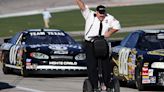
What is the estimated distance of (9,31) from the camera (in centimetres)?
4322

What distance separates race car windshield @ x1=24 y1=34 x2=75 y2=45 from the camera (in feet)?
61.1

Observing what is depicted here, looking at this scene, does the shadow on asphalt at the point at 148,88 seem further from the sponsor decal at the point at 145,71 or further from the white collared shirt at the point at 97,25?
the white collared shirt at the point at 97,25

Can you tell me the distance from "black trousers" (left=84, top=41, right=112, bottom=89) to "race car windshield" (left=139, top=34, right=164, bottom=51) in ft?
12.8

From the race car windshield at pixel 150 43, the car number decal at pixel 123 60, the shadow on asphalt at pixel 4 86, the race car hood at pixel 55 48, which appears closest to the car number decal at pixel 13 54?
the race car hood at pixel 55 48

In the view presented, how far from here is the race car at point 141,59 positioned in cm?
1420

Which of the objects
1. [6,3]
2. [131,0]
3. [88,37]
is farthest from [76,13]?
[88,37]

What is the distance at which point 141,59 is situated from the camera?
14.3m

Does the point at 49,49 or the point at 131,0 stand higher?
the point at 131,0

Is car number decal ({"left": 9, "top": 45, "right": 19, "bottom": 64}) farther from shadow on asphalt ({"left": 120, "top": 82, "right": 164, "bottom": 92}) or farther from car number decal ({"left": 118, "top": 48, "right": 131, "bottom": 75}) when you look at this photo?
car number decal ({"left": 118, "top": 48, "right": 131, "bottom": 75})

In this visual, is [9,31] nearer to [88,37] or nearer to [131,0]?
[131,0]

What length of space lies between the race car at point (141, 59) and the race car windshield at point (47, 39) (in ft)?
8.30

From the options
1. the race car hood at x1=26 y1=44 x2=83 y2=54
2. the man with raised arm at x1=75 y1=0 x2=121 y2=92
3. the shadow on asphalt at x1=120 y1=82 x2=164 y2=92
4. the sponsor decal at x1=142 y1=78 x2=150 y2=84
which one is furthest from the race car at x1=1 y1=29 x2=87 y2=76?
the man with raised arm at x1=75 y1=0 x2=121 y2=92

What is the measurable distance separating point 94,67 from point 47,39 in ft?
25.5

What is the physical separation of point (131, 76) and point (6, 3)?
202ft
